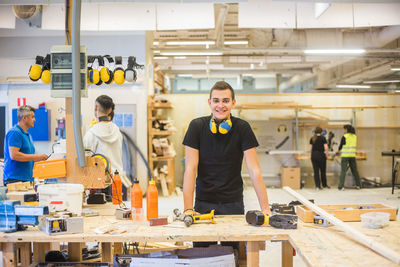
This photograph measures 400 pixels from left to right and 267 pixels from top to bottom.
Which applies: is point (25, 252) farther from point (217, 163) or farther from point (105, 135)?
point (105, 135)

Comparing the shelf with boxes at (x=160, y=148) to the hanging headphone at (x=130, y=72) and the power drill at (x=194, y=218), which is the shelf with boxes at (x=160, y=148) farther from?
the power drill at (x=194, y=218)

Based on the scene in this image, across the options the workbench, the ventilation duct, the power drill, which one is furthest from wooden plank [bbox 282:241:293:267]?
the ventilation duct

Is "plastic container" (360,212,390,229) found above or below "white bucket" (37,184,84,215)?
below

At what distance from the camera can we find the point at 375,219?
2268 millimetres

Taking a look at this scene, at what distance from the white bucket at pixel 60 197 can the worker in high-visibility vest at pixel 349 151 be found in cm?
834

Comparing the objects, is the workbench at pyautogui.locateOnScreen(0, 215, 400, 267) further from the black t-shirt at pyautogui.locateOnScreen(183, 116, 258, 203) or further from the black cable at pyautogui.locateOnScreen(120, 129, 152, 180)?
the black cable at pyautogui.locateOnScreen(120, 129, 152, 180)

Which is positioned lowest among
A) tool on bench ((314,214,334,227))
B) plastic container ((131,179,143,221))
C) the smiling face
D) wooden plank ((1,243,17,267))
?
wooden plank ((1,243,17,267))

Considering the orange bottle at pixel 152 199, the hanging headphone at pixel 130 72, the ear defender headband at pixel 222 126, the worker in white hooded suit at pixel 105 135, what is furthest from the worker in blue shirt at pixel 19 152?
the ear defender headband at pixel 222 126

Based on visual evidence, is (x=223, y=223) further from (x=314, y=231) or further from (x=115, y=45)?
(x=115, y=45)

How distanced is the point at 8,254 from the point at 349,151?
8.85 metres

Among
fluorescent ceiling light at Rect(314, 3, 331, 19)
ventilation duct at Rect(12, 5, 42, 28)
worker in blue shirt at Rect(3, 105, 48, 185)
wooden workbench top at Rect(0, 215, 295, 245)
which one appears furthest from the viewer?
ventilation duct at Rect(12, 5, 42, 28)

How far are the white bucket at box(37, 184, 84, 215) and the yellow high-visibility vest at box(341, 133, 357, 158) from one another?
27.4 ft

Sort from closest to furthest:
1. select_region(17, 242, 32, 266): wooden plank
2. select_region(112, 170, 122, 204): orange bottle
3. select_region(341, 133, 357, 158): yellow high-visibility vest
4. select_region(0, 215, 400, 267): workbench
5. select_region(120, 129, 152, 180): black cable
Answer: select_region(0, 215, 400, 267): workbench, select_region(17, 242, 32, 266): wooden plank, select_region(112, 170, 122, 204): orange bottle, select_region(120, 129, 152, 180): black cable, select_region(341, 133, 357, 158): yellow high-visibility vest

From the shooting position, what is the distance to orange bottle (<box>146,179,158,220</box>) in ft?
8.09
